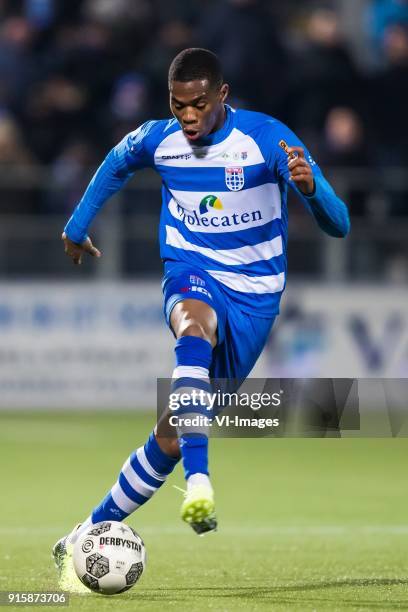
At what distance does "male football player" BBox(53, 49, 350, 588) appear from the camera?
6164 mm

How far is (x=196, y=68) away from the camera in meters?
6.13

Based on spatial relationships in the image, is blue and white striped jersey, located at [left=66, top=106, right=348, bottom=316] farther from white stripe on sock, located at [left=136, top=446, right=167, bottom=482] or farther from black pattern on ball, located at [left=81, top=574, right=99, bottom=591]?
black pattern on ball, located at [left=81, top=574, right=99, bottom=591]

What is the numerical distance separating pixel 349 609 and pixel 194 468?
2.67ft

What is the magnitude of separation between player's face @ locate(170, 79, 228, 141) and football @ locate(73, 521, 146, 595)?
5.83ft

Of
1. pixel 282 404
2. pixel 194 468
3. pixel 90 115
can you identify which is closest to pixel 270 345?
pixel 90 115

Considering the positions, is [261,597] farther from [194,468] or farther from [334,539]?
[334,539]

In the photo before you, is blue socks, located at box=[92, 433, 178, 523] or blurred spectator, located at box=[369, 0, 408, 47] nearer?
blue socks, located at box=[92, 433, 178, 523]

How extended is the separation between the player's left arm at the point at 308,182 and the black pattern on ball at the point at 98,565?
169 centimetres

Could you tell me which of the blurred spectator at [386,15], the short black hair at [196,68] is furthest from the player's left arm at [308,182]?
the blurred spectator at [386,15]

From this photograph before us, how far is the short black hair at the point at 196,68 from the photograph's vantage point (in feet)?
20.1

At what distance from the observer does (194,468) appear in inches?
219

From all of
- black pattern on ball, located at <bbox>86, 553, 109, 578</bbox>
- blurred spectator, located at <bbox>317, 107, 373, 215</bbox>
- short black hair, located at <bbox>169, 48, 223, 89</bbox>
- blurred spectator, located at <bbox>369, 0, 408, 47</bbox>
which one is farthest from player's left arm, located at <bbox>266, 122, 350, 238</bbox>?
blurred spectator, located at <bbox>369, 0, 408, 47</bbox>

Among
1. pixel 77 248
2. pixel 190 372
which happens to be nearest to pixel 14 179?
pixel 77 248

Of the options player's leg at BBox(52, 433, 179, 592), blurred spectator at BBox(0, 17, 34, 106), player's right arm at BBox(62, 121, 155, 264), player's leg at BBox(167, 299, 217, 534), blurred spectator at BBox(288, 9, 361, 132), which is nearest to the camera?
player's leg at BBox(167, 299, 217, 534)
